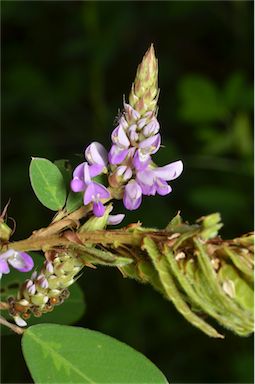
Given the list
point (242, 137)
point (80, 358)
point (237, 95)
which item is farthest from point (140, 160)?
point (237, 95)

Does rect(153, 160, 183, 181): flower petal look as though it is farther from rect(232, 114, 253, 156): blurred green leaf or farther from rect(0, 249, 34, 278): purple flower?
rect(232, 114, 253, 156): blurred green leaf

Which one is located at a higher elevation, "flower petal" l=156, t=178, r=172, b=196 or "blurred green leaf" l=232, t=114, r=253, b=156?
"flower petal" l=156, t=178, r=172, b=196

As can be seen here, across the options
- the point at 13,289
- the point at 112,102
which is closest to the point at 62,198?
the point at 13,289

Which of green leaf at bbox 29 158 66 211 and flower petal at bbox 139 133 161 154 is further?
green leaf at bbox 29 158 66 211

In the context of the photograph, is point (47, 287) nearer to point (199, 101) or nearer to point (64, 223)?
point (64, 223)

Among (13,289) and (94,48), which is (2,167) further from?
(13,289)

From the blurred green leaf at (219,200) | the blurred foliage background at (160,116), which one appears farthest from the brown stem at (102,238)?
the blurred green leaf at (219,200)

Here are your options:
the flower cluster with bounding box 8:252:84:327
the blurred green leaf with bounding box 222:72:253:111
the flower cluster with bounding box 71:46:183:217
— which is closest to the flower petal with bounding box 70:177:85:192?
the flower cluster with bounding box 71:46:183:217

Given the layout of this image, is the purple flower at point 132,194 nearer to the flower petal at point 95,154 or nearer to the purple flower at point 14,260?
the flower petal at point 95,154

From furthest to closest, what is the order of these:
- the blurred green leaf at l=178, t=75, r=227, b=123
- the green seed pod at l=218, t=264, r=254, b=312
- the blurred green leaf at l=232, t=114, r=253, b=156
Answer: the blurred green leaf at l=178, t=75, r=227, b=123
the blurred green leaf at l=232, t=114, r=253, b=156
the green seed pod at l=218, t=264, r=254, b=312
